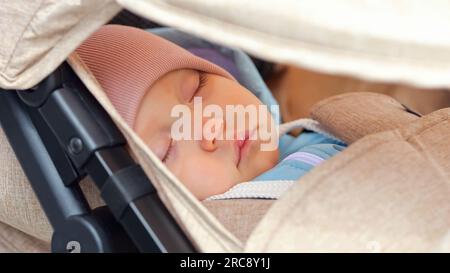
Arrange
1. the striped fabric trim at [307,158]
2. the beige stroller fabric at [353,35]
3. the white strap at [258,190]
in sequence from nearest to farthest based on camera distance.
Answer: the beige stroller fabric at [353,35] < the white strap at [258,190] < the striped fabric trim at [307,158]

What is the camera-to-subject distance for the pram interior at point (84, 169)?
1.88ft

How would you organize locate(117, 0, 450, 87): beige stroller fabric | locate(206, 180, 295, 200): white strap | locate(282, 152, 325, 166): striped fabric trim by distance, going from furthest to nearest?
locate(282, 152, 325, 166): striped fabric trim → locate(206, 180, 295, 200): white strap → locate(117, 0, 450, 87): beige stroller fabric

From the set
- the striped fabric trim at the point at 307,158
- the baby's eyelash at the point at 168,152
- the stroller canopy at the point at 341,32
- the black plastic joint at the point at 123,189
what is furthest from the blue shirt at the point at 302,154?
the stroller canopy at the point at 341,32

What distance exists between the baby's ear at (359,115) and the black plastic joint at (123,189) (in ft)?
1.18

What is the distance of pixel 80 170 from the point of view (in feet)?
2.04

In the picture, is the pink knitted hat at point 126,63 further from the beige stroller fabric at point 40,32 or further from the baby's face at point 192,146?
the beige stroller fabric at point 40,32

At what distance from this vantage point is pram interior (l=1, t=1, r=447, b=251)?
22.5 inches

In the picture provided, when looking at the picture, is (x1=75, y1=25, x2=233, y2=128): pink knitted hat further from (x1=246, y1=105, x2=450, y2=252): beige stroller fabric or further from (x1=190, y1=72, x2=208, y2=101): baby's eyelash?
(x1=246, y1=105, x2=450, y2=252): beige stroller fabric

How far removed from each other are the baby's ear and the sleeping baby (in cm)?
4

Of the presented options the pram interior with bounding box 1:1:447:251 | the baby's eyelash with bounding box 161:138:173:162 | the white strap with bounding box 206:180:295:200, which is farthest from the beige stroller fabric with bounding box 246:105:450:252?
the baby's eyelash with bounding box 161:138:173:162

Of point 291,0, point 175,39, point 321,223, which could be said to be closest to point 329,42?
point 291,0

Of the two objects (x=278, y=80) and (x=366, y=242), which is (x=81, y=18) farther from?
(x=278, y=80)

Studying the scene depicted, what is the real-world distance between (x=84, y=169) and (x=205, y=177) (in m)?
0.20

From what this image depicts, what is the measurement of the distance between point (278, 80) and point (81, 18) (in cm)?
119
